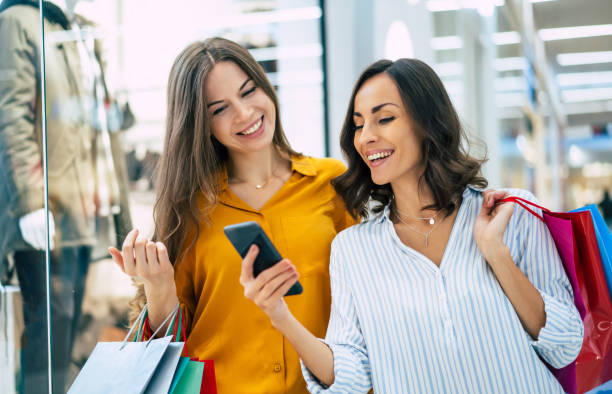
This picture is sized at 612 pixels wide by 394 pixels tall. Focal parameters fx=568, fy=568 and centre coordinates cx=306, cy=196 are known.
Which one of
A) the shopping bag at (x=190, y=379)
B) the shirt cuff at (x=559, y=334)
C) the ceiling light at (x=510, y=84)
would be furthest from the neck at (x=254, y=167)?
the ceiling light at (x=510, y=84)

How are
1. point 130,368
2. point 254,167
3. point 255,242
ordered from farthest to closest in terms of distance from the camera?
point 254,167
point 130,368
point 255,242

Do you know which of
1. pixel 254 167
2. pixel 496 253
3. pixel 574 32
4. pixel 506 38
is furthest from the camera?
pixel 574 32

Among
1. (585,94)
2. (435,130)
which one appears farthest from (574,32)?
(435,130)

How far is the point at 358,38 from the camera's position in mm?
3225

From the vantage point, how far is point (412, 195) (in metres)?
1.83

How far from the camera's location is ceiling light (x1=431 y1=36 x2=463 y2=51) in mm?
4810

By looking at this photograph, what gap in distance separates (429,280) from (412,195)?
12.6 inches

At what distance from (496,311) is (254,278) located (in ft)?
2.21

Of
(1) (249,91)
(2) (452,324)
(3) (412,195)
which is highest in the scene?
(1) (249,91)

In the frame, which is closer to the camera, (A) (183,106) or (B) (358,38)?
(A) (183,106)

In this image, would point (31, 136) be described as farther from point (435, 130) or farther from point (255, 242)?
point (435, 130)

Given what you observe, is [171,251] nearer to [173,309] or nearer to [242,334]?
[173,309]

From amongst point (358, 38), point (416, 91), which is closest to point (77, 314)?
point (416, 91)

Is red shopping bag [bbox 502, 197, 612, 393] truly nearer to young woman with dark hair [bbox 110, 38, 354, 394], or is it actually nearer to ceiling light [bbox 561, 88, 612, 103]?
young woman with dark hair [bbox 110, 38, 354, 394]
